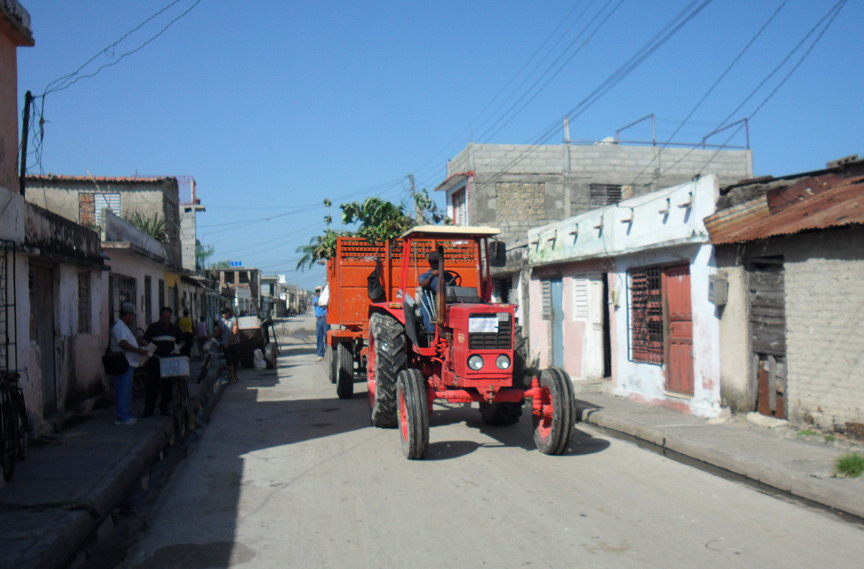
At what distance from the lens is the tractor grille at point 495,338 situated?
807 cm

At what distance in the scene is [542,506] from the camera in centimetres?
600

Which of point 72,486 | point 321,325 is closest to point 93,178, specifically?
point 321,325

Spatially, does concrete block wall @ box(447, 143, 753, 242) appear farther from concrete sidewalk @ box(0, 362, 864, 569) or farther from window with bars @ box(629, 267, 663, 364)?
concrete sidewalk @ box(0, 362, 864, 569)

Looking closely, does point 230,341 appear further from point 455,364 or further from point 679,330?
point 455,364

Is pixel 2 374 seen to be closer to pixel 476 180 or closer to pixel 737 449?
pixel 737 449

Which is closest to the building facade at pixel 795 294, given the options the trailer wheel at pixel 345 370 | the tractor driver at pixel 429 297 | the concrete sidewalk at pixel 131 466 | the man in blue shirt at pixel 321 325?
the concrete sidewalk at pixel 131 466

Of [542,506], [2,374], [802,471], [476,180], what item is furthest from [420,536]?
[476,180]

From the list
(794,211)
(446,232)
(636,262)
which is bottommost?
(636,262)

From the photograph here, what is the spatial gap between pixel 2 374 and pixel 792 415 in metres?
8.54

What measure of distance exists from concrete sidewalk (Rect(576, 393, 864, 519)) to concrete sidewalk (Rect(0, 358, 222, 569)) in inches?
230

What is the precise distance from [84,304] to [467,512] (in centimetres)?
948

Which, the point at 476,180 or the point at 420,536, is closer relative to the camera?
the point at 420,536

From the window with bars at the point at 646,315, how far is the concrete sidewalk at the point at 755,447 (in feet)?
3.99

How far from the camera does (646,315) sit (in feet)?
41.2
